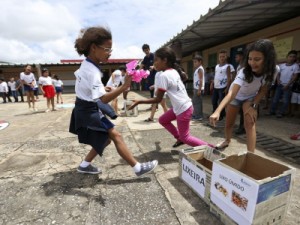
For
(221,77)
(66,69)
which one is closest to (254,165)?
(221,77)

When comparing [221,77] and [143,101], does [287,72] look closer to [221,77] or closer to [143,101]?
[221,77]

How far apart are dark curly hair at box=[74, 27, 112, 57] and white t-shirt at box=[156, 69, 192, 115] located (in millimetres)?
889

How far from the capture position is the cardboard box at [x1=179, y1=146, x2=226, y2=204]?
2109mm

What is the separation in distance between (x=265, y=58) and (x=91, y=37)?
6.55 feet

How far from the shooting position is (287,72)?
20.0 ft

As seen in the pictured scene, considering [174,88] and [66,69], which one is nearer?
[174,88]

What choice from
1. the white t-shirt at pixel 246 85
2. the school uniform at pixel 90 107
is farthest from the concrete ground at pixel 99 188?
the white t-shirt at pixel 246 85

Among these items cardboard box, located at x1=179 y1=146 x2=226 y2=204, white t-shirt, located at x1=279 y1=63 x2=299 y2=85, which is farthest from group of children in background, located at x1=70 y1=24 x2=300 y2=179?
white t-shirt, located at x1=279 y1=63 x2=299 y2=85

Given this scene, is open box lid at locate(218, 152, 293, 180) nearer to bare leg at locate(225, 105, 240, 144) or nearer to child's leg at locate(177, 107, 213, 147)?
child's leg at locate(177, 107, 213, 147)

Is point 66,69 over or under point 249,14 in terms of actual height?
under

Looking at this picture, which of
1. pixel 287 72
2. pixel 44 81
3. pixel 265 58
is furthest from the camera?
pixel 44 81

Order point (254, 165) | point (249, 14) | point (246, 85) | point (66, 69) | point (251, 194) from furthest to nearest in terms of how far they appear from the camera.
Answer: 1. point (66, 69)
2. point (249, 14)
3. point (246, 85)
4. point (254, 165)
5. point (251, 194)

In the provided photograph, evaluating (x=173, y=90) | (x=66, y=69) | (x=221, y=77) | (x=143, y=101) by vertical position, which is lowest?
(x=143, y=101)

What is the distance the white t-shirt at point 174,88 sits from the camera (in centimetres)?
290
